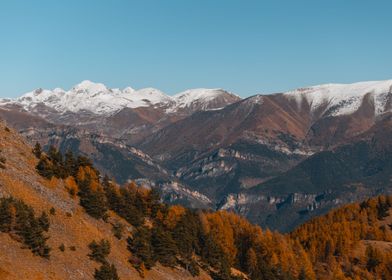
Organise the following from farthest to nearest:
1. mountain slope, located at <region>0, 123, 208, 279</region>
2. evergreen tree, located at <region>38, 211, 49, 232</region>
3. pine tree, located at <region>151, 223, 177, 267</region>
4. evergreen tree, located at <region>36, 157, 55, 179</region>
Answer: pine tree, located at <region>151, 223, 177, 267</region> → evergreen tree, located at <region>36, 157, 55, 179</region> → evergreen tree, located at <region>38, 211, 49, 232</region> → mountain slope, located at <region>0, 123, 208, 279</region>

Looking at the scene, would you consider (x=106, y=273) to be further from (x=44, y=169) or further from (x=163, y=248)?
(x=44, y=169)

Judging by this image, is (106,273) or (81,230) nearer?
(106,273)

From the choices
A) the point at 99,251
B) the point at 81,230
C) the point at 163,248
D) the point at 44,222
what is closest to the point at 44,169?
the point at 81,230

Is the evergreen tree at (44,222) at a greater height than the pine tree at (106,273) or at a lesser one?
greater

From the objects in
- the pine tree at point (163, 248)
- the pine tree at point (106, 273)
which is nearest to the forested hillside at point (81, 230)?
the pine tree at point (163, 248)

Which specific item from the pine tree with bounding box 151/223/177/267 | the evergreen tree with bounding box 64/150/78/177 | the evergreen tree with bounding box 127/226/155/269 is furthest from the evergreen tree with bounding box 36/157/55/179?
the pine tree with bounding box 151/223/177/267

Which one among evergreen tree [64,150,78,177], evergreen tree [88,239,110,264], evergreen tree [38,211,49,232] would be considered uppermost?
evergreen tree [64,150,78,177]

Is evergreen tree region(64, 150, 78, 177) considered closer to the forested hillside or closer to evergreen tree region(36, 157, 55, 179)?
the forested hillside

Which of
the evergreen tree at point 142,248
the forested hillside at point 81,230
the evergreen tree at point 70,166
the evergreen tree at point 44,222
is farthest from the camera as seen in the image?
the evergreen tree at point 70,166

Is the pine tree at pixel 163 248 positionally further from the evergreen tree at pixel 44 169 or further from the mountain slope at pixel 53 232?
the evergreen tree at pixel 44 169

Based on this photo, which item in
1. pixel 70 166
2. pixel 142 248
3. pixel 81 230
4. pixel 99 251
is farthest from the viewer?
pixel 70 166

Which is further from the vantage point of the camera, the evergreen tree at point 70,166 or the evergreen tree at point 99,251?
the evergreen tree at point 70,166

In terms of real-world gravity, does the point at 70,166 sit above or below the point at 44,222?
above

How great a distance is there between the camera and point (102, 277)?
89750mm
